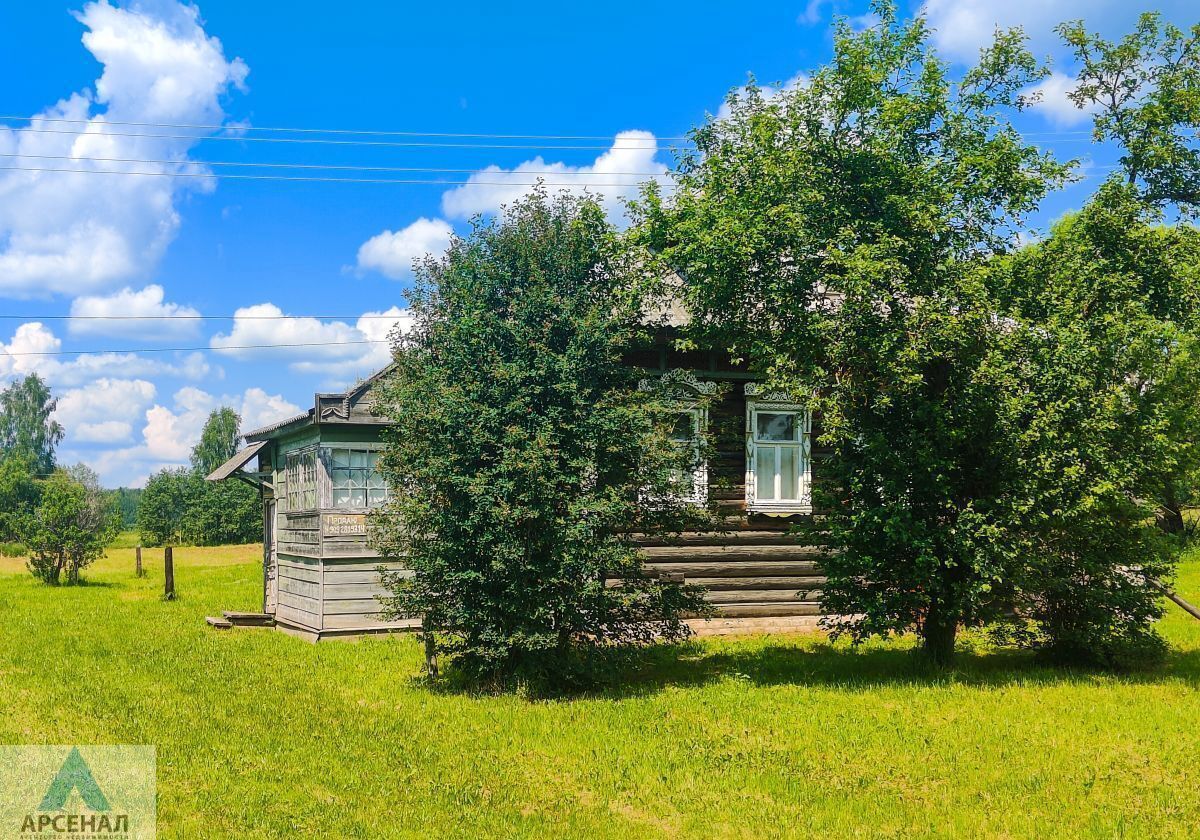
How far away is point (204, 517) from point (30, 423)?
27129 millimetres

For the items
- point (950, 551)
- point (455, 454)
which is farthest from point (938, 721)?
point (455, 454)

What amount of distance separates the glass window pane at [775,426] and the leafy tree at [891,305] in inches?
103

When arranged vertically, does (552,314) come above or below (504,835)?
above

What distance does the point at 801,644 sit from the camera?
46.5ft

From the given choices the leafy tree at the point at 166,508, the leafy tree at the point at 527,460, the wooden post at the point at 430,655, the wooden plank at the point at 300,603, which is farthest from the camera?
the leafy tree at the point at 166,508

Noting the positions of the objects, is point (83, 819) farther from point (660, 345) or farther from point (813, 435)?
point (813, 435)

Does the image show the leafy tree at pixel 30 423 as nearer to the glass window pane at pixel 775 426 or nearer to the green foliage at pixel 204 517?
the green foliage at pixel 204 517

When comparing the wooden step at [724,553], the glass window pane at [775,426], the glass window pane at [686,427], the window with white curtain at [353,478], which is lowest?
the wooden step at [724,553]

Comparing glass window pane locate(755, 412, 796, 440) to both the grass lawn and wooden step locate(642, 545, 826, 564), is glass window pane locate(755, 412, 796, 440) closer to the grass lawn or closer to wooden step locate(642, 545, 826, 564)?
wooden step locate(642, 545, 826, 564)

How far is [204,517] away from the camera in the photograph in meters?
63.4

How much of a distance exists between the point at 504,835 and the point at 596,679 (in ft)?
13.9

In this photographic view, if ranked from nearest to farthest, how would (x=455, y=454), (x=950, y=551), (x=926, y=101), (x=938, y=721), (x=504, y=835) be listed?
(x=504, y=835), (x=938, y=721), (x=455, y=454), (x=950, y=551), (x=926, y=101)

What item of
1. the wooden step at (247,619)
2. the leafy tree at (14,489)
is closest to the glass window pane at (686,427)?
the wooden step at (247,619)

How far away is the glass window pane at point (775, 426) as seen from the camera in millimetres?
15227
